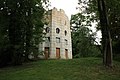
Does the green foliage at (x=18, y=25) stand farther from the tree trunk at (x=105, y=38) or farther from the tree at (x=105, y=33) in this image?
the tree trunk at (x=105, y=38)

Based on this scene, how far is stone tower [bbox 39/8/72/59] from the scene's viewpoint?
154 ft

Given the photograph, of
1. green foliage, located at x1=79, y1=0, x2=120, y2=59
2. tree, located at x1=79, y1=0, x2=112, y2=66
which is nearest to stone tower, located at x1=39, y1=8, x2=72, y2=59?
green foliage, located at x1=79, y1=0, x2=120, y2=59

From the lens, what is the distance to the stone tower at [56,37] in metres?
47.0

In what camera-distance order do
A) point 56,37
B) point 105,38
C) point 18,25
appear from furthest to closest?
point 56,37 < point 18,25 < point 105,38

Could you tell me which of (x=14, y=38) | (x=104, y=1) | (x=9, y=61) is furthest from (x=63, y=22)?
(x=104, y=1)

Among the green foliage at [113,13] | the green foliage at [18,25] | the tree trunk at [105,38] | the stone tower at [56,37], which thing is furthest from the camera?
the stone tower at [56,37]

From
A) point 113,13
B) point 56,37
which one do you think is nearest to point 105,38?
point 113,13

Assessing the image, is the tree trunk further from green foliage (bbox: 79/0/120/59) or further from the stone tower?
the stone tower

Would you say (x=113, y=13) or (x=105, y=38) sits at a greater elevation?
(x=113, y=13)

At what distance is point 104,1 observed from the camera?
24062 millimetres

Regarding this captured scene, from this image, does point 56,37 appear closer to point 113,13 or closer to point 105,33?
point 113,13

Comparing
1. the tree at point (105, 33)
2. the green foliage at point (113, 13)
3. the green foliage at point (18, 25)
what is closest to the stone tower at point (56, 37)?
the green foliage at point (113, 13)

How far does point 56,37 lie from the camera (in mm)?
47969

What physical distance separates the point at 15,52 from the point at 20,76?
7.91m
